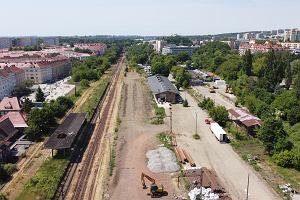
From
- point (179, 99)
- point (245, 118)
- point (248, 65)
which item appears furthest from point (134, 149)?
point (248, 65)

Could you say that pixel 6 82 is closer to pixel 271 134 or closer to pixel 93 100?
pixel 93 100

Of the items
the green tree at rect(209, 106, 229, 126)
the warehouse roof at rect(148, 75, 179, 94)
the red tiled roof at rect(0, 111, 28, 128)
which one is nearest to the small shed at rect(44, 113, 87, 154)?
the red tiled roof at rect(0, 111, 28, 128)

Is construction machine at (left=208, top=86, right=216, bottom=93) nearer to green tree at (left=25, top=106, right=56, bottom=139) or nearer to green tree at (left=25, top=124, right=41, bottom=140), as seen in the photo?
green tree at (left=25, top=106, right=56, bottom=139)

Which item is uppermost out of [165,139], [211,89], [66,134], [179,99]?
[66,134]

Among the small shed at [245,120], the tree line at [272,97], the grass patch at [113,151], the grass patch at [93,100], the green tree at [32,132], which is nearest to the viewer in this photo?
the grass patch at [113,151]

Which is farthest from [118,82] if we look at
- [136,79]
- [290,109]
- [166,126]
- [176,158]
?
[176,158]

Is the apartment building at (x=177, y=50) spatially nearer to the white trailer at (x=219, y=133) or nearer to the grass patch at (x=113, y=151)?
the grass patch at (x=113, y=151)

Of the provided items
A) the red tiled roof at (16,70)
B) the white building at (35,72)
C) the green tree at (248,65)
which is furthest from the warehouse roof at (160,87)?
the red tiled roof at (16,70)
